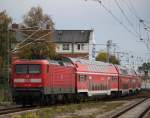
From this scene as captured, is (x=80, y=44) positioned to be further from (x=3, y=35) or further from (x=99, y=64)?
(x=99, y=64)

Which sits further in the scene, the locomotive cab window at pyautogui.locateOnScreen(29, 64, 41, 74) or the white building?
the white building

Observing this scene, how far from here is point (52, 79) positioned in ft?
134

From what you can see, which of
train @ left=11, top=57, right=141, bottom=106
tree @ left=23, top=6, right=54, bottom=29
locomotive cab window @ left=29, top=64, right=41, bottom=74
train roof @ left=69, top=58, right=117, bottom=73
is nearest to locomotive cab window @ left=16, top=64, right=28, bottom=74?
train @ left=11, top=57, right=141, bottom=106

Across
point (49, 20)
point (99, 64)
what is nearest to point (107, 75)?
point (99, 64)

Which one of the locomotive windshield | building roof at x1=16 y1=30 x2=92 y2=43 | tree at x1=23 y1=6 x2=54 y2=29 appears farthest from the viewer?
building roof at x1=16 y1=30 x2=92 y2=43

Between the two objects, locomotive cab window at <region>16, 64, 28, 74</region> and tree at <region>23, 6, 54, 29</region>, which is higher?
tree at <region>23, 6, 54, 29</region>

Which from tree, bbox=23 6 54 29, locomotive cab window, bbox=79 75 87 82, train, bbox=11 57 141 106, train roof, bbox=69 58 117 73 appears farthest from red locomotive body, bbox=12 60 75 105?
tree, bbox=23 6 54 29

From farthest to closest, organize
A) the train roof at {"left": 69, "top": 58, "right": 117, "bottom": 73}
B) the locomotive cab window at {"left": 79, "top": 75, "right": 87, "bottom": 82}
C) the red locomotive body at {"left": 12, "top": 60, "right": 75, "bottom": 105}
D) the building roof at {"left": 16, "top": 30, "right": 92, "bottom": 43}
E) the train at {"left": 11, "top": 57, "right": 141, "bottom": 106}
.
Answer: the building roof at {"left": 16, "top": 30, "right": 92, "bottom": 43}
the train roof at {"left": 69, "top": 58, "right": 117, "bottom": 73}
the locomotive cab window at {"left": 79, "top": 75, "right": 87, "bottom": 82}
the train at {"left": 11, "top": 57, "right": 141, "bottom": 106}
the red locomotive body at {"left": 12, "top": 60, "right": 75, "bottom": 105}

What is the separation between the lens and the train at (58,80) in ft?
128

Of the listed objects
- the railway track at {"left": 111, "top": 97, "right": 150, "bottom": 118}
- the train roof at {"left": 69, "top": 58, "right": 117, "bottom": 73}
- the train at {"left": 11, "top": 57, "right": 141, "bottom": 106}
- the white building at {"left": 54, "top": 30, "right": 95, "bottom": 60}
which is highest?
the white building at {"left": 54, "top": 30, "right": 95, "bottom": 60}

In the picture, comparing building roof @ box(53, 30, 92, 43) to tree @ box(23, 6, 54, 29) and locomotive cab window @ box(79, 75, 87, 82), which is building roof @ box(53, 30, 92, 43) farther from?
locomotive cab window @ box(79, 75, 87, 82)

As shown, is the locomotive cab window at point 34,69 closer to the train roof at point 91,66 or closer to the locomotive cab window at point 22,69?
the locomotive cab window at point 22,69

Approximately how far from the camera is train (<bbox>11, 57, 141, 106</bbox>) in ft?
128

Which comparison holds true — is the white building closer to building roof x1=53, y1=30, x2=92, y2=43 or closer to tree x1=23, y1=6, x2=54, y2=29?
building roof x1=53, y1=30, x2=92, y2=43
